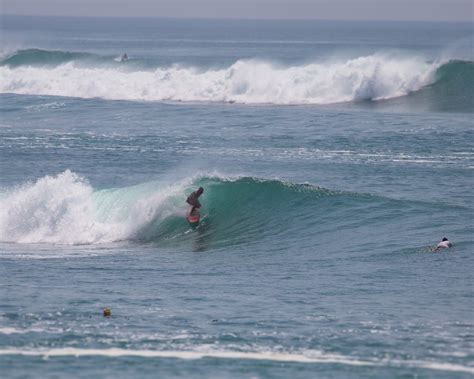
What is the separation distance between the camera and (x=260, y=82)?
211 feet

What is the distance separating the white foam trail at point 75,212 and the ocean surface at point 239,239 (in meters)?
0.06

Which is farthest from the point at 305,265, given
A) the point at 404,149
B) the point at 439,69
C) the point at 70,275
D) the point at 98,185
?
the point at 439,69

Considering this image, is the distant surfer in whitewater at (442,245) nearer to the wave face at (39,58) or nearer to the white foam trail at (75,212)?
the white foam trail at (75,212)

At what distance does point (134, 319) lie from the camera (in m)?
16.8

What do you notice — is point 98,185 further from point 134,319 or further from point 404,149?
point 134,319

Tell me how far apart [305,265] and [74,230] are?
8206 millimetres

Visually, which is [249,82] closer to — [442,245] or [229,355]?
[442,245]

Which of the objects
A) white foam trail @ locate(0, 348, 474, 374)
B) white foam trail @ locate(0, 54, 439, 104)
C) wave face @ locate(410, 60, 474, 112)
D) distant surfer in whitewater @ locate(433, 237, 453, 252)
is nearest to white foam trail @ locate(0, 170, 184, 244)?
distant surfer in whitewater @ locate(433, 237, 453, 252)

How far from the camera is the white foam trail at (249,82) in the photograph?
60531mm

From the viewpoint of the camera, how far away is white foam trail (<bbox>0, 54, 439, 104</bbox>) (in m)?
60.5

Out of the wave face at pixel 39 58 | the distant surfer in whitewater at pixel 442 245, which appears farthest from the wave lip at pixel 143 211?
the wave face at pixel 39 58

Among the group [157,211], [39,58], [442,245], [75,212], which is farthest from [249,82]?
[442,245]

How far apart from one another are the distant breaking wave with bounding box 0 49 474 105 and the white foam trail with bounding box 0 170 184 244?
30.5 meters

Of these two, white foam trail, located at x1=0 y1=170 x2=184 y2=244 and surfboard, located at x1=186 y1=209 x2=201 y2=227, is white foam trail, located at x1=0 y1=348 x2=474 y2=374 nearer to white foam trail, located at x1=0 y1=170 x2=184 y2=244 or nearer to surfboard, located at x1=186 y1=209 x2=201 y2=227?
white foam trail, located at x1=0 y1=170 x2=184 y2=244
